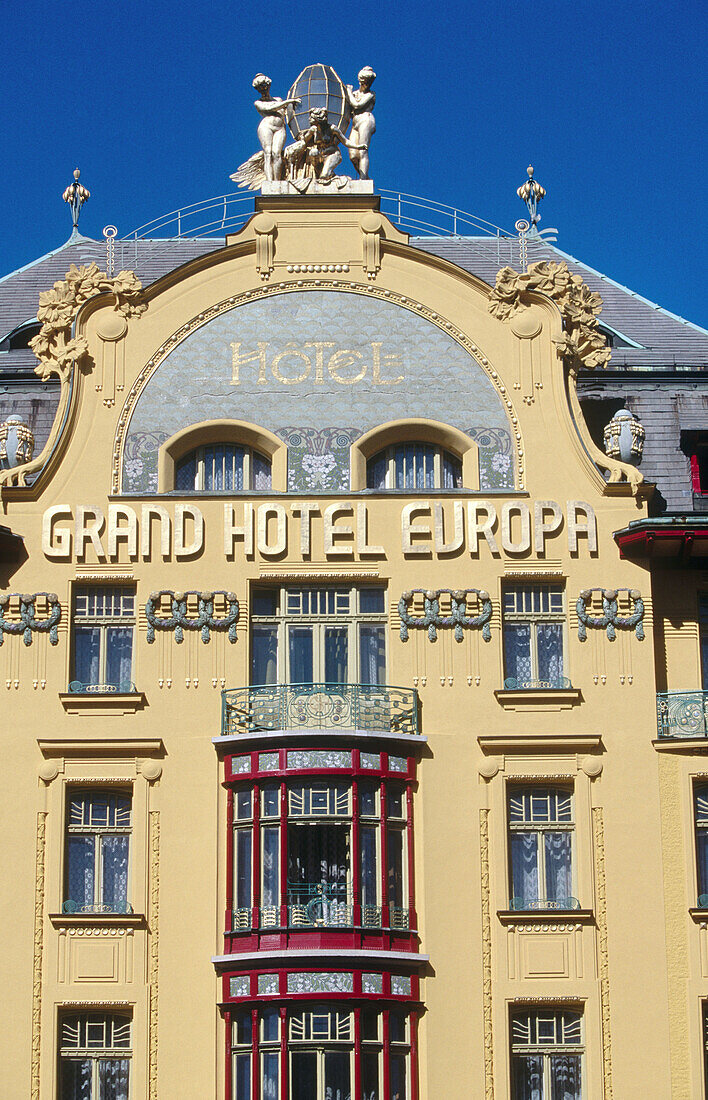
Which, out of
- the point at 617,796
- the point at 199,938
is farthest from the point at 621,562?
the point at 199,938

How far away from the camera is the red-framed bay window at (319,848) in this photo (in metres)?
33.5

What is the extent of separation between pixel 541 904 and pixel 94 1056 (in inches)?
313

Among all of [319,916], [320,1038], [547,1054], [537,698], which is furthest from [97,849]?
[547,1054]

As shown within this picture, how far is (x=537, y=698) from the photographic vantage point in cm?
3528

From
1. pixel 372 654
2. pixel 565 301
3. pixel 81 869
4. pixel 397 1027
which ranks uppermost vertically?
pixel 565 301

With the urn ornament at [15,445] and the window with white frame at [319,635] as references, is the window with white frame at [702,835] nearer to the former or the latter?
the window with white frame at [319,635]

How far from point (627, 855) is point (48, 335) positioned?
14.2m

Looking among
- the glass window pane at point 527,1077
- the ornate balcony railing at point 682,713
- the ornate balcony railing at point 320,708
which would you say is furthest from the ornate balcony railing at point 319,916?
the ornate balcony railing at point 682,713

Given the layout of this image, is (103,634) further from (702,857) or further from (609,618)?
(702,857)

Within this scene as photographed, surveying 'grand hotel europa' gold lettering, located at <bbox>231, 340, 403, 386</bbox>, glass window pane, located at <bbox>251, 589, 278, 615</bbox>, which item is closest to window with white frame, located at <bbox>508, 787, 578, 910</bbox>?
glass window pane, located at <bbox>251, 589, 278, 615</bbox>

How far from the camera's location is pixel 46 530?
119 feet

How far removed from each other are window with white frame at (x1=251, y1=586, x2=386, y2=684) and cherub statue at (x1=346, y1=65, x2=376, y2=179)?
8.74m

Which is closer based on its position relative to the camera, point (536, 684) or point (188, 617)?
point (536, 684)

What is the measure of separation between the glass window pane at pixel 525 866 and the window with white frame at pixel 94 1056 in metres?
6.98
